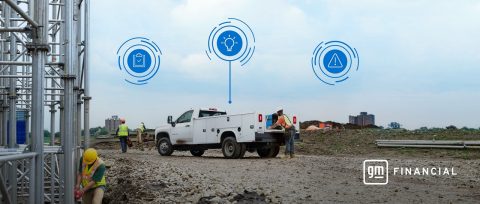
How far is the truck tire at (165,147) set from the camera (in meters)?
24.3

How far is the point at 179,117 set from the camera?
23562 mm

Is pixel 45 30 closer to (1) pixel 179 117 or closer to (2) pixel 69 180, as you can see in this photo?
(2) pixel 69 180

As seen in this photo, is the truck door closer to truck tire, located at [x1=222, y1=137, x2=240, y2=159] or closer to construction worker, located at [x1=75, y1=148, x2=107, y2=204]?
truck tire, located at [x1=222, y1=137, x2=240, y2=159]

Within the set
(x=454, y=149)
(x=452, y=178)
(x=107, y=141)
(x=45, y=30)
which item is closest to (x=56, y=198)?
(x=45, y=30)

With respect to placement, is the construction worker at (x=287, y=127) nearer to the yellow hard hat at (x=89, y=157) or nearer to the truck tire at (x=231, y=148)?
the truck tire at (x=231, y=148)

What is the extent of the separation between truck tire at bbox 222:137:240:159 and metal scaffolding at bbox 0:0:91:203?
7243 mm

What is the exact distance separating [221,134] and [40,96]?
47.1ft

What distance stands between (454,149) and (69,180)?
64.9 feet

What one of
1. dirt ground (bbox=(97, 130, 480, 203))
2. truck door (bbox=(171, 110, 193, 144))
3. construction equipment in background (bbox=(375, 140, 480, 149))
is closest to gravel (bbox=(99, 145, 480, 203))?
dirt ground (bbox=(97, 130, 480, 203))

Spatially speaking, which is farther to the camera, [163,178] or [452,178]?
[452,178]

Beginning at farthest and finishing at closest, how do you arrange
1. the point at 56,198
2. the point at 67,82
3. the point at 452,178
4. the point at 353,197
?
the point at 452,178, the point at 56,198, the point at 353,197, the point at 67,82

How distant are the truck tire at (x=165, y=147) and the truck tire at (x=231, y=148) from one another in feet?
12.2

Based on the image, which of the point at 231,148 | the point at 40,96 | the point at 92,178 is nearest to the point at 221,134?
the point at 231,148

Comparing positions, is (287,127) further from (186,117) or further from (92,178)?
(92,178)
